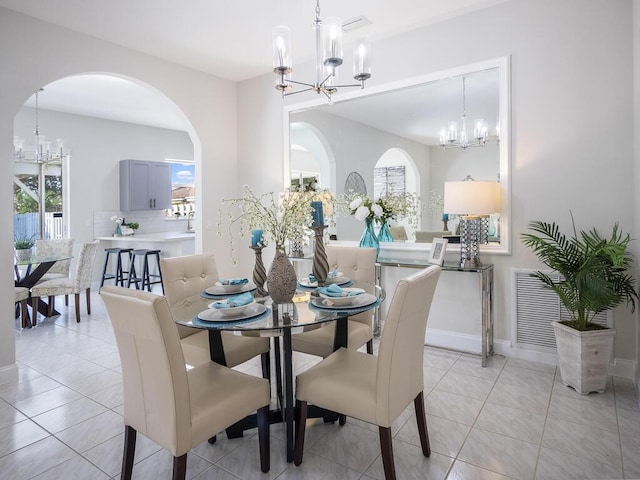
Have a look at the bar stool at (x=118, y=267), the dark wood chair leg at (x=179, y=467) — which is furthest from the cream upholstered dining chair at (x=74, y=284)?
the dark wood chair leg at (x=179, y=467)

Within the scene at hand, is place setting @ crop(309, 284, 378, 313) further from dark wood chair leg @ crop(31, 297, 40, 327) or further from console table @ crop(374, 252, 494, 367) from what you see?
dark wood chair leg @ crop(31, 297, 40, 327)

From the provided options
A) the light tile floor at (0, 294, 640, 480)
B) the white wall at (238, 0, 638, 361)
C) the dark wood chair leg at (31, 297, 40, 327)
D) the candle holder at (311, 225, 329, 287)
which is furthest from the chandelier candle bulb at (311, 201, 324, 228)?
the dark wood chair leg at (31, 297, 40, 327)

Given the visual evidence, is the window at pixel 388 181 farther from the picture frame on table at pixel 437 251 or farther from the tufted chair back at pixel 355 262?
the tufted chair back at pixel 355 262

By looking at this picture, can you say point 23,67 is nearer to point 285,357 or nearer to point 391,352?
point 285,357

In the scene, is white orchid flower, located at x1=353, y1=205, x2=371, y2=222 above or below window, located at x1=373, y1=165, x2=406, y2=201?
below

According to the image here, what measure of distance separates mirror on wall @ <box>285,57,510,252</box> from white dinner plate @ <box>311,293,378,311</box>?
1717mm

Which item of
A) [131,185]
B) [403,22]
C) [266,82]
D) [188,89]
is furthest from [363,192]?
[131,185]

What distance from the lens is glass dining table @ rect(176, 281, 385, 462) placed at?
178cm

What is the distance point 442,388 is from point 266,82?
3.73 meters

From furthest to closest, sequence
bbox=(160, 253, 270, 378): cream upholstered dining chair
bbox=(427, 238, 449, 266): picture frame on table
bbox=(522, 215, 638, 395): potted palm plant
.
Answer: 1. bbox=(427, 238, 449, 266): picture frame on table
2. bbox=(522, 215, 638, 395): potted palm plant
3. bbox=(160, 253, 270, 378): cream upholstered dining chair

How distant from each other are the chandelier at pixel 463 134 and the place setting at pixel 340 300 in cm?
193

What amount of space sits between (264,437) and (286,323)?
1.88ft

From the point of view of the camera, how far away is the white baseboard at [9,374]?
120 inches

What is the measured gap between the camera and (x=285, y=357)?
2.09 meters
